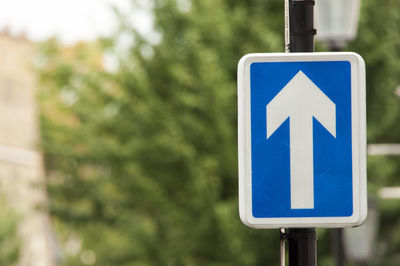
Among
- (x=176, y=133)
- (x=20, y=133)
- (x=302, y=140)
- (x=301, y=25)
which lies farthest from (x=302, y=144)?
(x=20, y=133)

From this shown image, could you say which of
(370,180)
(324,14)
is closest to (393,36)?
(370,180)

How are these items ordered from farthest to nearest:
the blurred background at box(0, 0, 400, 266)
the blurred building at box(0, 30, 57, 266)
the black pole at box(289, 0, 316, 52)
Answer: the blurred building at box(0, 30, 57, 266), the blurred background at box(0, 0, 400, 266), the black pole at box(289, 0, 316, 52)

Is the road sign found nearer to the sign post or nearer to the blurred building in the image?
the sign post

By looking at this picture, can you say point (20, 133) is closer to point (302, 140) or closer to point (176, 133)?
point (176, 133)

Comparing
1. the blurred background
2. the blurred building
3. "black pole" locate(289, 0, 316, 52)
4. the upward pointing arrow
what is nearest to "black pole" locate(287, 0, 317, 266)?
"black pole" locate(289, 0, 316, 52)

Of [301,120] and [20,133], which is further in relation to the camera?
[20,133]

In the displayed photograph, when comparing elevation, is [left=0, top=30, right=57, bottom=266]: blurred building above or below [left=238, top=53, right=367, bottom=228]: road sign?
below

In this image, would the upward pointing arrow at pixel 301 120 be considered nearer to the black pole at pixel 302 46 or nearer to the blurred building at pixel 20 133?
the black pole at pixel 302 46

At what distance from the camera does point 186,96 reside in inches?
480

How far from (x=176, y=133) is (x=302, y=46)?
8.13m

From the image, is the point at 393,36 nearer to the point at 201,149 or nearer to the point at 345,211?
the point at 201,149

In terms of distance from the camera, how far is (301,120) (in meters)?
3.99

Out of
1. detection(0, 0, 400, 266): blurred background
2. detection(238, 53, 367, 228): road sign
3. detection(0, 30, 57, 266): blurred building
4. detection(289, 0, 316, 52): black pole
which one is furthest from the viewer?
detection(0, 30, 57, 266): blurred building

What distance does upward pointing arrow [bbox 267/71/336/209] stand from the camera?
396cm
